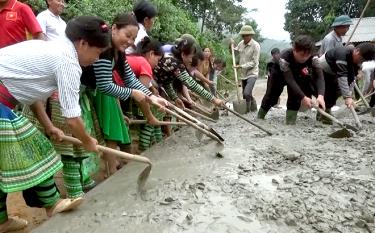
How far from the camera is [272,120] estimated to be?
6500mm

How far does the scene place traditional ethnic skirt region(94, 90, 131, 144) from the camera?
3598 mm

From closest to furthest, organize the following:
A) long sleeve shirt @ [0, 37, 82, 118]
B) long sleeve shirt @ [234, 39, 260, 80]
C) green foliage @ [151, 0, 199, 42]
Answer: long sleeve shirt @ [0, 37, 82, 118], long sleeve shirt @ [234, 39, 260, 80], green foliage @ [151, 0, 199, 42]

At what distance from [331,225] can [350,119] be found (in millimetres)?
4763

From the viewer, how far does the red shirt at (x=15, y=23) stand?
362 centimetres

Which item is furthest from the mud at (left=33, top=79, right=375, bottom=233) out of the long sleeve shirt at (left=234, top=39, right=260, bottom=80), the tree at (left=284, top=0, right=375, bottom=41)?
the tree at (left=284, top=0, right=375, bottom=41)

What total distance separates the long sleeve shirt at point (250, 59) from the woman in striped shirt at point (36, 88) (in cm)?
621

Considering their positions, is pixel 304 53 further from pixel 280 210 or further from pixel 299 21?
pixel 299 21

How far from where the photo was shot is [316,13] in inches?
1188

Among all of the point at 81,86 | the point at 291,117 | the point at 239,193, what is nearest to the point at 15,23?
the point at 81,86

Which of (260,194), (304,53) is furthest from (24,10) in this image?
(304,53)

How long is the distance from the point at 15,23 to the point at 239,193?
2.50 meters

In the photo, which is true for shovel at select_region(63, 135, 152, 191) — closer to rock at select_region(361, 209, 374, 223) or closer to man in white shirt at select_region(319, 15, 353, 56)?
rock at select_region(361, 209, 374, 223)

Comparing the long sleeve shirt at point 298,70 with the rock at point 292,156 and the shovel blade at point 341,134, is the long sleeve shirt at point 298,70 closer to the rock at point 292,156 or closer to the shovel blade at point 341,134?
the shovel blade at point 341,134

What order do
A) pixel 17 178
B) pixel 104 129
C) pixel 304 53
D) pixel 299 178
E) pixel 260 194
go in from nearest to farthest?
pixel 17 178 < pixel 260 194 < pixel 299 178 < pixel 104 129 < pixel 304 53
